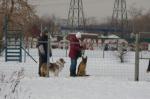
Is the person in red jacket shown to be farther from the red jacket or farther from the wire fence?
the wire fence

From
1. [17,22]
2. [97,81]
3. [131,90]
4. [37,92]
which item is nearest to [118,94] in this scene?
[131,90]

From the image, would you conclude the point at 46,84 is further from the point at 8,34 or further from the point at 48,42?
the point at 8,34

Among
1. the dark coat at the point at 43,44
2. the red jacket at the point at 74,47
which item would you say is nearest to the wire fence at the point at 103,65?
the dark coat at the point at 43,44

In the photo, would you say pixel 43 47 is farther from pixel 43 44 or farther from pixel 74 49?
pixel 74 49

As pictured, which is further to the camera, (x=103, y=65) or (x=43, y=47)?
(x=103, y=65)

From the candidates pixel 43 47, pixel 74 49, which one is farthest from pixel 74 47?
pixel 43 47

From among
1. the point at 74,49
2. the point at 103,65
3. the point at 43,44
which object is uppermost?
the point at 43,44

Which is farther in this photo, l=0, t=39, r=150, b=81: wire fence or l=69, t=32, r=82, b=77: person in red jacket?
l=0, t=39, r=150, b=81: wire fence

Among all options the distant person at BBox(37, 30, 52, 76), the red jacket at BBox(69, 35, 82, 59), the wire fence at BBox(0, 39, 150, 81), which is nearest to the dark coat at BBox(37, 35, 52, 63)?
the distant person at BBox(37, 30, 52, 76)

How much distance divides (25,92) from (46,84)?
229 cm

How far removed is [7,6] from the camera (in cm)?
4066

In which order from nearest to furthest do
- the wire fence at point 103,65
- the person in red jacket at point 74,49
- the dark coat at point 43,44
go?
the person in red jacket at point 74,49
the dark coat at point 43,44
the wire fence at point 103,65

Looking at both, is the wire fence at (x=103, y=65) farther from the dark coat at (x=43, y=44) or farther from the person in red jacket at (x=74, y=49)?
the person in red jacket at (x=74, y=49)

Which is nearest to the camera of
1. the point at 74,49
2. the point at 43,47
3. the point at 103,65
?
the point at 74,49
